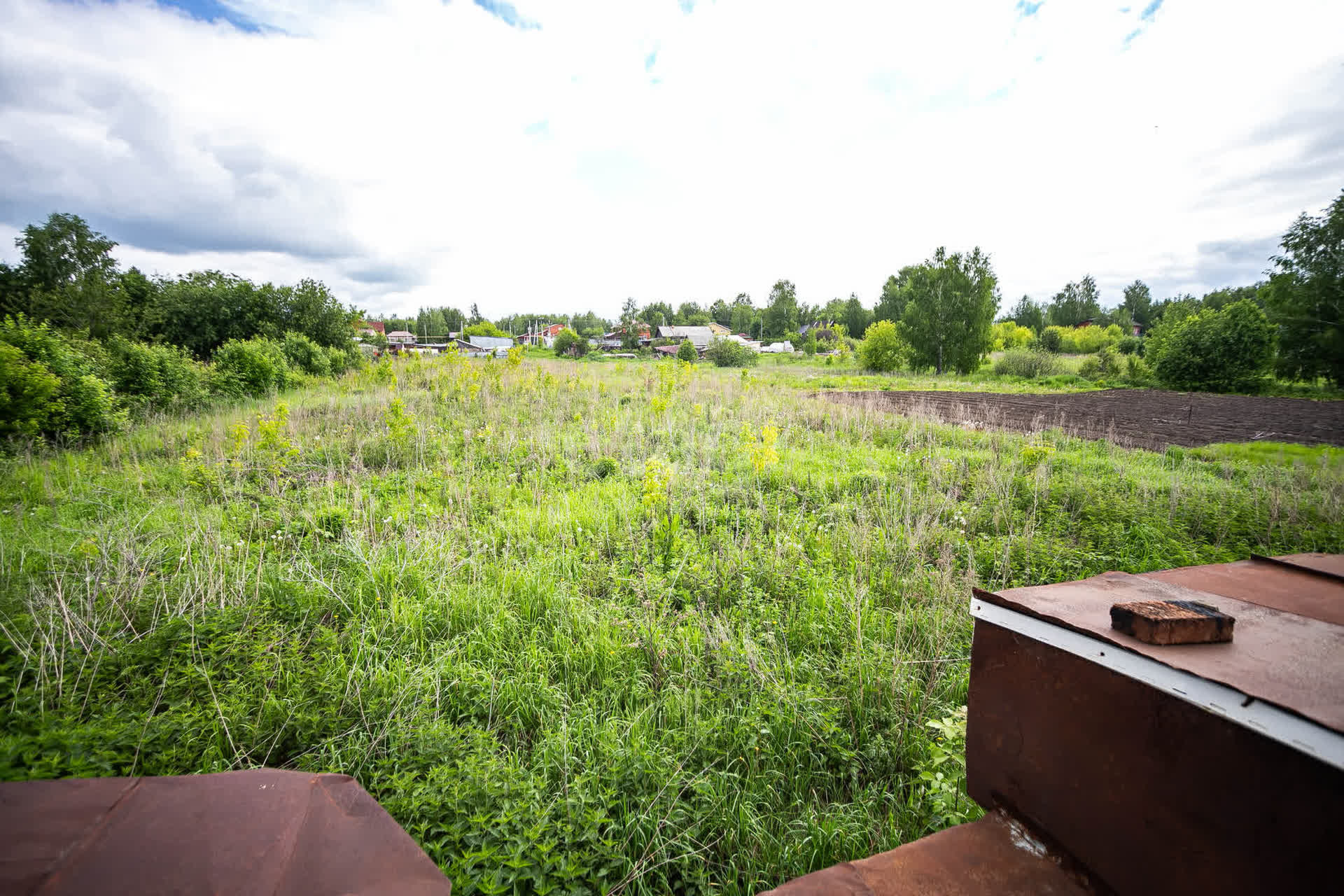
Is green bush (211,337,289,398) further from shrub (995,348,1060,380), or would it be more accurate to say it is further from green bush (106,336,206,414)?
shrub (995,348,1060,380)

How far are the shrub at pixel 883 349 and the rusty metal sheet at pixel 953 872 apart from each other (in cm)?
3543

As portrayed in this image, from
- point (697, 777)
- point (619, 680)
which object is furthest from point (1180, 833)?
point (619, 680)

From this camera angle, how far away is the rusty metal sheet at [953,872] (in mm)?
1010

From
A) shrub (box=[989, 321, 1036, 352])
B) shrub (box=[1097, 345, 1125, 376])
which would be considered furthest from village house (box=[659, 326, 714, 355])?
shrub (box=[1097, 345, 1125, 376])

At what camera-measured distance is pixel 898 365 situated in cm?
3341

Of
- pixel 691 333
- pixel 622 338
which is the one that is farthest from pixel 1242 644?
pixel 691 333

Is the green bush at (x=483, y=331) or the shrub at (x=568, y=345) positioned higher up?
the green bush at (x=483, y=331)

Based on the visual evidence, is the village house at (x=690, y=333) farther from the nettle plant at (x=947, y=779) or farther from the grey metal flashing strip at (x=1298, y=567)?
the grey metal flashing strip at (x=1298, y=567)

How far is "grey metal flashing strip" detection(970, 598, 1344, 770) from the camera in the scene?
72 centimetres

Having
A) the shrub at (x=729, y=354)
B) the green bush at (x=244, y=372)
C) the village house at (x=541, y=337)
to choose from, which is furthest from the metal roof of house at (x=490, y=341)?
the green bush at (x=244, y=372)

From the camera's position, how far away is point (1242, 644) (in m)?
0.98

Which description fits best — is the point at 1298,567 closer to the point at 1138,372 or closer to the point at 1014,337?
the point at 1138,372

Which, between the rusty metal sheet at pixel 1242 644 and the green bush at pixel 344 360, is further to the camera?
the green bush at pixel 344 360

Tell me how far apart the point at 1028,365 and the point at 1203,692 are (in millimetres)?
36258
